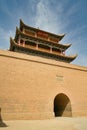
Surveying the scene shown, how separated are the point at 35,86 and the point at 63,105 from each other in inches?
138

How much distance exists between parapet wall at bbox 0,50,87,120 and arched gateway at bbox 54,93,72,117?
0.87 ft

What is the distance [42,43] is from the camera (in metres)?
16.0

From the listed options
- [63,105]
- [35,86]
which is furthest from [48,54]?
[35,86]

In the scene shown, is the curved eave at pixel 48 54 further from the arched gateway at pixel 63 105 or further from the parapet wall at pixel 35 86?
the arched gateway at pixel 63 105

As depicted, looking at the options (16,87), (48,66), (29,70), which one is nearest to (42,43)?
(48,66)

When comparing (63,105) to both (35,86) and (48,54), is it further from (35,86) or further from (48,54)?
(48,54)

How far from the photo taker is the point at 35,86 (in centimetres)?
969

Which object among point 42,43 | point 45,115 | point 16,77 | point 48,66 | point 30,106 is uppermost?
point 42,43

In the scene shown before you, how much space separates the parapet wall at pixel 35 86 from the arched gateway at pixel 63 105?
0.26m

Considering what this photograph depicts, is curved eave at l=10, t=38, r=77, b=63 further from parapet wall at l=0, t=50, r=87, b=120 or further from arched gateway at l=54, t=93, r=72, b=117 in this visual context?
arched gateway at l=54, t=93, r=72, b=117

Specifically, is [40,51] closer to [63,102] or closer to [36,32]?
[36,32]

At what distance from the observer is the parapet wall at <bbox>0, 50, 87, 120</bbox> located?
8602mm

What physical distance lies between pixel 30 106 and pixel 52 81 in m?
2.60

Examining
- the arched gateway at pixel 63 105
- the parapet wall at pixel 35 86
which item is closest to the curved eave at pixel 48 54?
the parapet wall at pixel 35 86
